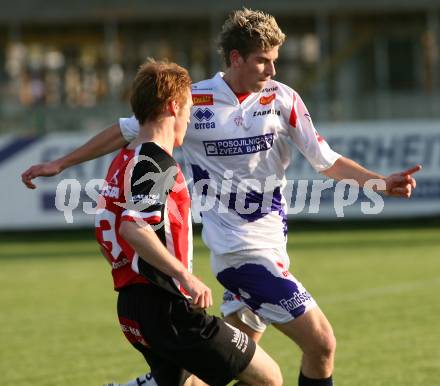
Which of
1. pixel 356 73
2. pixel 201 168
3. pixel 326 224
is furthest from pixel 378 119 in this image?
pixel 201 168

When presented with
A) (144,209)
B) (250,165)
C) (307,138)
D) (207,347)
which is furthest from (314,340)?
(144,209)

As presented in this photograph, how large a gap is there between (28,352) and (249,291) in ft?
12.5

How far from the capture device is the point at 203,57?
104ft

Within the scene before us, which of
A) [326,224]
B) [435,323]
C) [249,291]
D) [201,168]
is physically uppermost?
[201,168]

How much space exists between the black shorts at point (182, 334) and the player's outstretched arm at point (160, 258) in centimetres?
30

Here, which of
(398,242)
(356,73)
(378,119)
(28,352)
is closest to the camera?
(28,352)

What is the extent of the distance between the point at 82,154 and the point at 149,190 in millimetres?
1299

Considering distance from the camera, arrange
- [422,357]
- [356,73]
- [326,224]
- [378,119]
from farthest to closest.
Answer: [356,73]
[378,119]
[326,224]
[422,357]

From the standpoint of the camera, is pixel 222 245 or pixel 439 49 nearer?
pixel 222 245

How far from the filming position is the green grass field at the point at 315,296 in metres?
8.63

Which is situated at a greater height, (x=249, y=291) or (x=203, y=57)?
(x=249, y=291)

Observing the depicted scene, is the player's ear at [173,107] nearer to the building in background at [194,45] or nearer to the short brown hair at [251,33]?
the short brown hair at [251,33]

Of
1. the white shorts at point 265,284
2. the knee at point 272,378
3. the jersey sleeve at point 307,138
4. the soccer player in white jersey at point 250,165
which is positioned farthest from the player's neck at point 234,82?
the knee at point 272,378

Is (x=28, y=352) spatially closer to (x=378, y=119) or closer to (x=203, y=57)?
(x=378, y=119)
